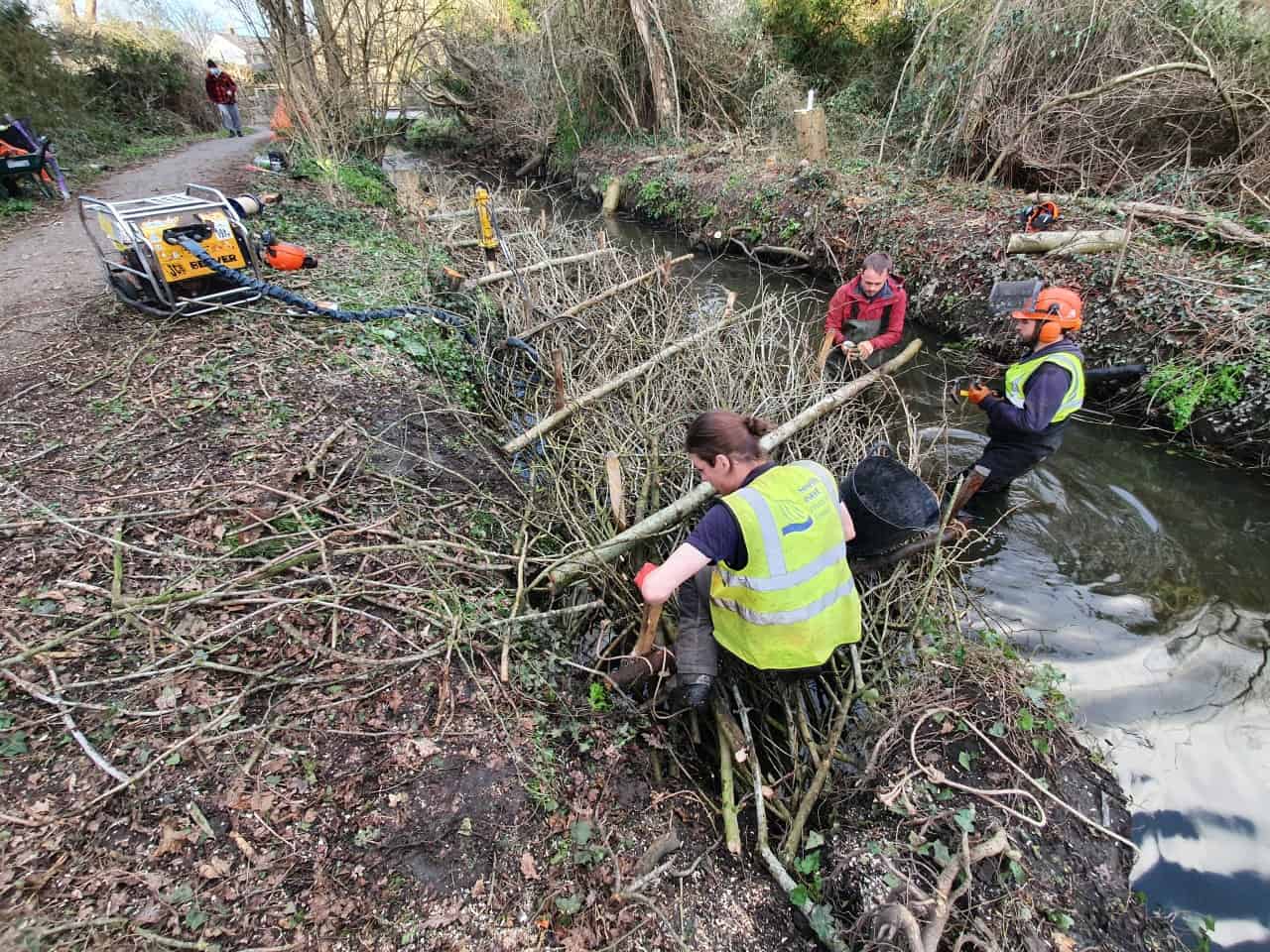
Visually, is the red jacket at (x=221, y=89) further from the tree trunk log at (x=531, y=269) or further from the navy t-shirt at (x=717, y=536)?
the navy t-shirt at (x=717, y=536)

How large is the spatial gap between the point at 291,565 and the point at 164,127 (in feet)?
70.6

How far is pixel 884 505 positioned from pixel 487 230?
18.1ft

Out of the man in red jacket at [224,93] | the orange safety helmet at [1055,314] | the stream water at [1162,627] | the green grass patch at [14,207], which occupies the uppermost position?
the man in red jacket at [224,93]

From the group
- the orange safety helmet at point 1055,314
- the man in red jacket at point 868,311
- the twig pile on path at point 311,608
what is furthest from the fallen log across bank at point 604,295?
the orange safety helmet at point 1055,314

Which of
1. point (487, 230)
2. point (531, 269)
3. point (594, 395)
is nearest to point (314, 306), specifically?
point (487, 230)

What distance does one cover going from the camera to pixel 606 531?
379cm

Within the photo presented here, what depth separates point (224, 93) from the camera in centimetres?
1521

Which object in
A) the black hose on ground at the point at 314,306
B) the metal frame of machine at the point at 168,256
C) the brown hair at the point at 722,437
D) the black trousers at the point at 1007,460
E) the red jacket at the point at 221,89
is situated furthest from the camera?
the red jacket at the point at 221,89

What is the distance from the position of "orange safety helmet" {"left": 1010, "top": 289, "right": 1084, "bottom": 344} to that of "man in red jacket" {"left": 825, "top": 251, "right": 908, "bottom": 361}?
1426 mm

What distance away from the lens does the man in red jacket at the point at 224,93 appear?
48.9 ft

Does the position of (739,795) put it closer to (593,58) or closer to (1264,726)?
(1264,726)

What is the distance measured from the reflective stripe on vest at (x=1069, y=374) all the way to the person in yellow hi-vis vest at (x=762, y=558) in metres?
2.30

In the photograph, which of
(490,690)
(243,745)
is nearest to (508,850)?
(490,690)

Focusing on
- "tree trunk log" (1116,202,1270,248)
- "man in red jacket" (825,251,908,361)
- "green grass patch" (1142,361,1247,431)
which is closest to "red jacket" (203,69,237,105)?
"man in red jacket" (825,251,908,361)
